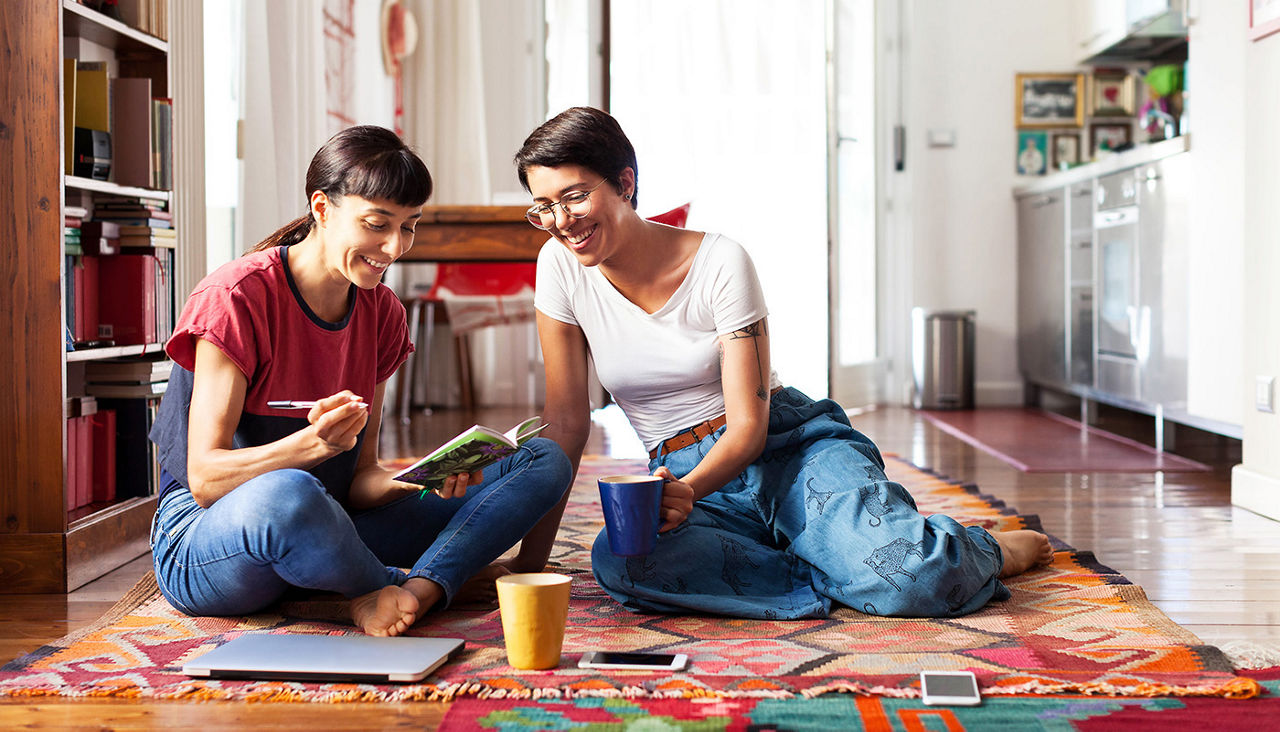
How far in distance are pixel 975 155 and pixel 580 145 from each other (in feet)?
14.6

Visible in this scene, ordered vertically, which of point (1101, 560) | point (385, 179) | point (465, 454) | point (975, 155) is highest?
point (975, 155)

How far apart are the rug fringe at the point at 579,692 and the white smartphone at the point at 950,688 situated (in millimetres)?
19

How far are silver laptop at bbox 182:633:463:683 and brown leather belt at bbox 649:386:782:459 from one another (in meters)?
0.51

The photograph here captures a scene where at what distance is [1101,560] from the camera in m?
2.23

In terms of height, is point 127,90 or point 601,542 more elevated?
point 127,90

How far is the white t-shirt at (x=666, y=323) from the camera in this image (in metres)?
1.84

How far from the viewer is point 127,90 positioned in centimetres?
240

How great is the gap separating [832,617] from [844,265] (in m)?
4.00

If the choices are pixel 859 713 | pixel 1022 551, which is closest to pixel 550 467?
pixel 859 713

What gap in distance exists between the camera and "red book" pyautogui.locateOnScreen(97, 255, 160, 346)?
2414mm

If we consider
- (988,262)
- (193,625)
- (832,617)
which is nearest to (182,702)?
(193,625)

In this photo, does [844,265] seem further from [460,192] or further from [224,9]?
[224,9]

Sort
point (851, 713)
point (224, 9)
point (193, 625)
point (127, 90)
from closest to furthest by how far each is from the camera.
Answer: point (851, 713)
point (193, 625)
point (127, 90)
point (224, 9)

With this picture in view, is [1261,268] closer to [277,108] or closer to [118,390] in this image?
[118,390]
